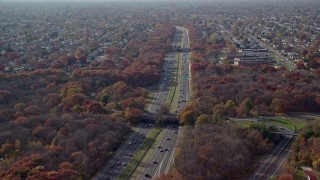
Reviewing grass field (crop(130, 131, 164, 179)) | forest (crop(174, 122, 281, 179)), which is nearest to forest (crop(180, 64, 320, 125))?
grass field (crop(130, 131, 164, 179))

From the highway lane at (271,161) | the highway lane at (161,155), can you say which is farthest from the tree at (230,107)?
the highway lane at (271,161)

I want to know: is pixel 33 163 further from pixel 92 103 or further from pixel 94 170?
pixel 92 103

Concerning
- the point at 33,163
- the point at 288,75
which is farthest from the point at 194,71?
the point at 33,163

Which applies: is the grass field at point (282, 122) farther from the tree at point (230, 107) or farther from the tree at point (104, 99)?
the tree at point (104, 99)

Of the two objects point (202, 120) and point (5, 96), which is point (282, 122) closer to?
point (202, 120)

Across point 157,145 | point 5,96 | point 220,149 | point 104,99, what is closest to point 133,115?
point 157,145
